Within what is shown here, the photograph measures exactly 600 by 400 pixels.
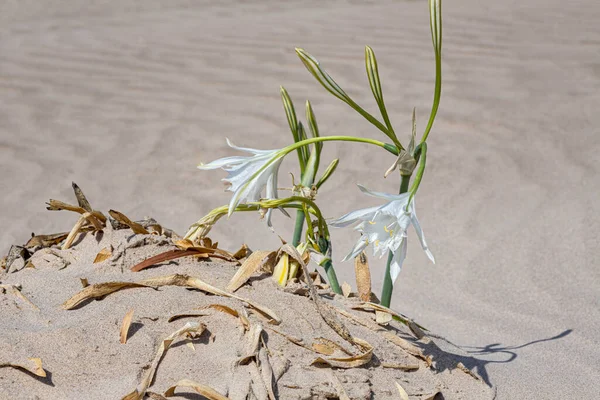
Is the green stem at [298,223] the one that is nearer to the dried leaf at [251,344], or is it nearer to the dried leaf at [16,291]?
the dried leaf at [251,344]

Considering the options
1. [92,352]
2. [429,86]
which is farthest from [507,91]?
[92,352]

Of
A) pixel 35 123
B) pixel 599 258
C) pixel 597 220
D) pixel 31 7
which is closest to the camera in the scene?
pixel 599 258

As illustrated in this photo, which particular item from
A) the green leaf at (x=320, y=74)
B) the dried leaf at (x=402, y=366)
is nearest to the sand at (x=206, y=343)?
the dried leaf at (x=402, y=366)

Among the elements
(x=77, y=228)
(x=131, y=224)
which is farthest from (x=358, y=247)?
(x=77, y=228)

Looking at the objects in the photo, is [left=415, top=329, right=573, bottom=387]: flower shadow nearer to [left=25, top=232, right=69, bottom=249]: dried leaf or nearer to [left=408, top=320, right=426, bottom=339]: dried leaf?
[left=408, top=320, right=426, bottom=339]: dried leaf

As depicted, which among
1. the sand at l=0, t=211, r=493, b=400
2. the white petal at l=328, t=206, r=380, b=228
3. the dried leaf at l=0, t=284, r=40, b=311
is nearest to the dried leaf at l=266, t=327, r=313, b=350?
the sand at l=0, t=211, r=493, b=400

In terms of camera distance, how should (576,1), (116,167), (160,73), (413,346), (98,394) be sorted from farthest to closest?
(576,1) < (160,73) < (116,167) < (413,346) < (98,394)

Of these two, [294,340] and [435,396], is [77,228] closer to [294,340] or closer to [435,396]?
[294,340]

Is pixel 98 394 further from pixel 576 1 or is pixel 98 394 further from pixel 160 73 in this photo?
pixel 576 1

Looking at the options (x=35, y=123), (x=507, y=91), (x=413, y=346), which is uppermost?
(x=413, y=346)
